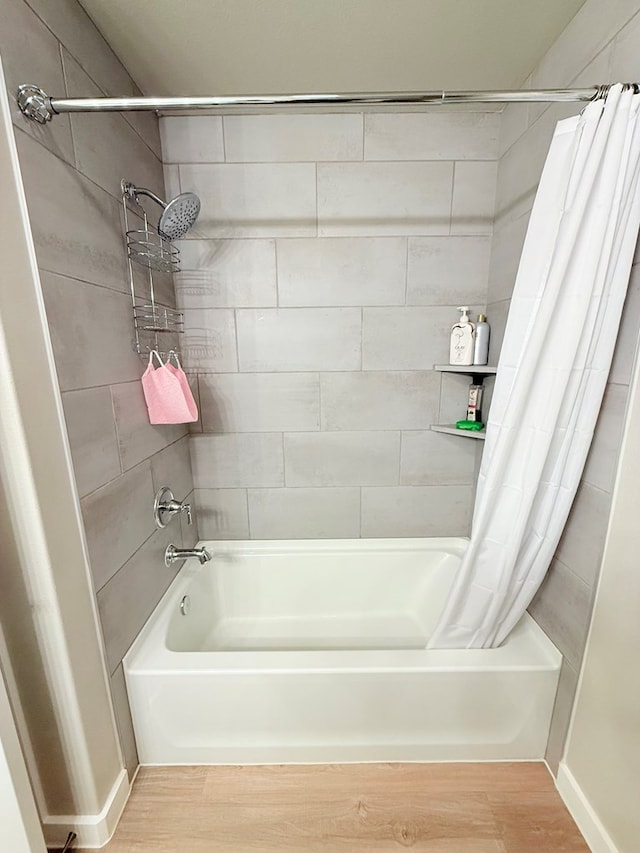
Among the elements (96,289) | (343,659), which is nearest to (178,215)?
(96,289)

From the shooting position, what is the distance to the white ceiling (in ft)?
3.33

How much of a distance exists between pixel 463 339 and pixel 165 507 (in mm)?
1365

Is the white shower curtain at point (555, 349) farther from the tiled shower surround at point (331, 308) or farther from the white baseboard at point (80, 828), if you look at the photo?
the white baseboard at point (80, 828)

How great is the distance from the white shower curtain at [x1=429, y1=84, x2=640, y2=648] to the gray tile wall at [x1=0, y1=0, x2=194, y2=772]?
1087 millimetres

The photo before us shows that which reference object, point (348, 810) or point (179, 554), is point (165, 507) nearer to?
point (179, 554)

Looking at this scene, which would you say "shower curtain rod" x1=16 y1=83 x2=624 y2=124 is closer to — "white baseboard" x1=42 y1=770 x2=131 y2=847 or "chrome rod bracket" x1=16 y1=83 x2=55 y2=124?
"chrome rod bracket" x1=16 y1=83 x2=55 y2=124

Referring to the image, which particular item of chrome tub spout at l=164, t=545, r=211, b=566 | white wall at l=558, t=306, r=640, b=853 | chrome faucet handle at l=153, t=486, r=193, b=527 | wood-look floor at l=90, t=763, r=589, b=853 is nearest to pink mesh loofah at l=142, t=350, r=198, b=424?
chrome faucet handle at l=153, t=486, r=193, b=527

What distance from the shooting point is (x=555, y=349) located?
3.16 feet

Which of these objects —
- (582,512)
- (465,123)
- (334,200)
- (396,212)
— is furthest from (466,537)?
(465,123)

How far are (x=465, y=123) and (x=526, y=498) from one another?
1.47m

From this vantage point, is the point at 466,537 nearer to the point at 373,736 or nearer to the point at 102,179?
the point at 373,736

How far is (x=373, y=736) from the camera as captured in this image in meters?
1.19

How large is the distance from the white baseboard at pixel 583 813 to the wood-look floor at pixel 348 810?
0.08 feet

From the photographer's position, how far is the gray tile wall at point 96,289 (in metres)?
0.83
